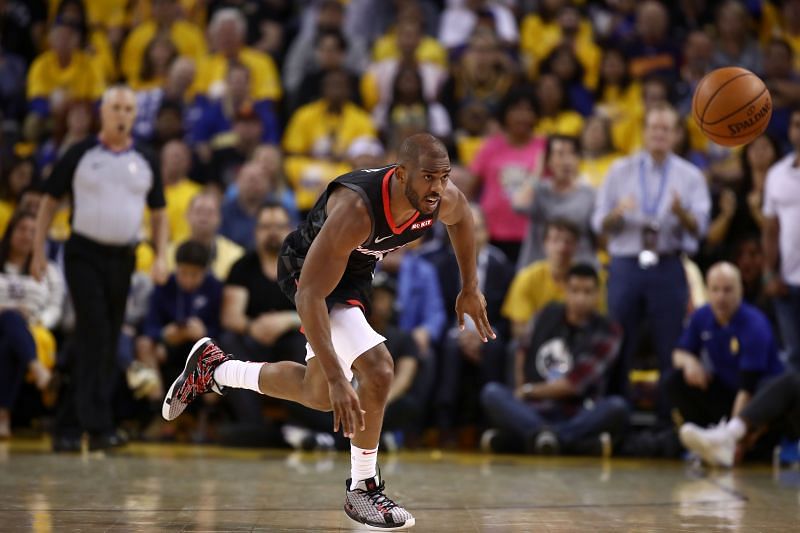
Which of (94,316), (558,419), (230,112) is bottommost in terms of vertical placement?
(558,419)

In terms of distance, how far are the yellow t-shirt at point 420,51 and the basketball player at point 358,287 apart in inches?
282

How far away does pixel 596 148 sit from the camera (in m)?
10.5

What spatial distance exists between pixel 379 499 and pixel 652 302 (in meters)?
4.36

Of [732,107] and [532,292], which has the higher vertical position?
[732,107]

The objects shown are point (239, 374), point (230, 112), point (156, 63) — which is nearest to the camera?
point (239, 374)

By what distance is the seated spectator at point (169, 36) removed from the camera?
13.0 meters

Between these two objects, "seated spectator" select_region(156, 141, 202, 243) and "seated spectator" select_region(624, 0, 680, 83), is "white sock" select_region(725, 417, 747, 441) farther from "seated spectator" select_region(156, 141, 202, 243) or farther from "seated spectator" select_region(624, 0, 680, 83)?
"seated spectator" select_region(156, 141, 202, 243)

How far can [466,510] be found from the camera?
527 centimetres

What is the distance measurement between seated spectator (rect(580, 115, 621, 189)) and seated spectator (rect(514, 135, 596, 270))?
2.28 ft

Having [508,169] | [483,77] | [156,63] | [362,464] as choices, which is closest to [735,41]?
[483,77]

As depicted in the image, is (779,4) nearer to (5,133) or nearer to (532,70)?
(532,70)

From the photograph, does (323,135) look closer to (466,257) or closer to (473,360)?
(473,360)

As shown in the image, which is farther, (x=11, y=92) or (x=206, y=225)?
(x=11, y=92)

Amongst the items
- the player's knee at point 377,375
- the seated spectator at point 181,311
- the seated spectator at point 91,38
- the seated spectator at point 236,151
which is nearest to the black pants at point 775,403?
the player's knee at point 377,375
